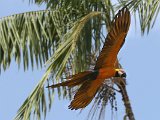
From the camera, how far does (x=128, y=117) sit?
4.04 meters

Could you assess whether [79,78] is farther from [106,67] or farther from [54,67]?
[54,67]

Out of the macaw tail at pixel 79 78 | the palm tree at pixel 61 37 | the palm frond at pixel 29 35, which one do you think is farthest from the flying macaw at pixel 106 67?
the palm frond at pixel 29 35

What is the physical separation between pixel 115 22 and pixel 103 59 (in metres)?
0.16

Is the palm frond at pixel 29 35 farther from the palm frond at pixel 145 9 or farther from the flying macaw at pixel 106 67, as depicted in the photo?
the flying macaw at pixel 106 67

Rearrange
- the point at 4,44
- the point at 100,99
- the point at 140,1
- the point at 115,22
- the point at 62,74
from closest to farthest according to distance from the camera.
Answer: the point at 115,22
the point at 62,74
the point at 100,99
the point at 140,1
the point at 4,44

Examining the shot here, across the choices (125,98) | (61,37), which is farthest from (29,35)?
(125,98)

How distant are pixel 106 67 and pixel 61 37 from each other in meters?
2.85

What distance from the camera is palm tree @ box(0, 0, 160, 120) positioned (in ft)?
12.3

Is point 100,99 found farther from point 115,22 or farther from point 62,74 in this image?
point 115,22

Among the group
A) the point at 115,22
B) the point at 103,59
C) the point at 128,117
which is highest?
the point at 115,22

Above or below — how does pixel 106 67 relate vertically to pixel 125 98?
above

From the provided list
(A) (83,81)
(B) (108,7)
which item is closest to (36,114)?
(B) (108,7)

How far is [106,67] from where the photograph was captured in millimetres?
1957

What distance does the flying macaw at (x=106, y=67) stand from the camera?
188 cm
